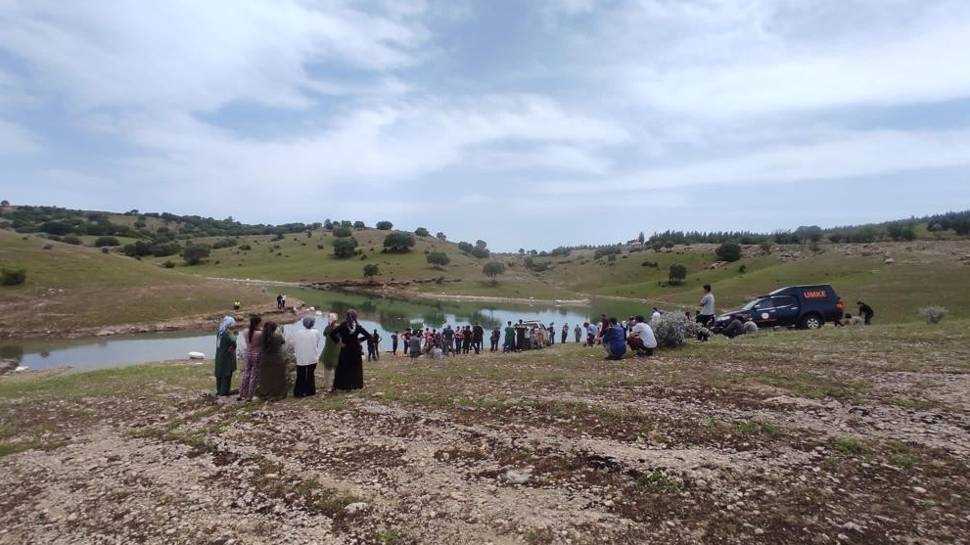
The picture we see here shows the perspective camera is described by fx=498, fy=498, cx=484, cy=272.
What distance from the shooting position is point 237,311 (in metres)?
60.8

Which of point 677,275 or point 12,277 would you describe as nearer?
point 12,277

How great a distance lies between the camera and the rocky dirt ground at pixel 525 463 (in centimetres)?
649

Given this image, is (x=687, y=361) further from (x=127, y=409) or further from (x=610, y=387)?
(x=127, y=409)

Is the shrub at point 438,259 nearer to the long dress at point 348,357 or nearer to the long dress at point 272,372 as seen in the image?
the long dress at point 348,357

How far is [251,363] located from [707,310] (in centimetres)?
2096

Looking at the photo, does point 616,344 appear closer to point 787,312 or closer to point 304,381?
point 304,381

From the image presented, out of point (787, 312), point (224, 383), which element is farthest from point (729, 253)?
point (224, 383)

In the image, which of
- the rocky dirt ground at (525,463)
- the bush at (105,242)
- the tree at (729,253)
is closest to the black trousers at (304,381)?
the rocky dirt ground at (525,463)

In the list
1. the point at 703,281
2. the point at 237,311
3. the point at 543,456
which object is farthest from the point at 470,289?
the point at 543,456

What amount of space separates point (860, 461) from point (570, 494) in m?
4.64

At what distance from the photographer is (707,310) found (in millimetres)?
25078

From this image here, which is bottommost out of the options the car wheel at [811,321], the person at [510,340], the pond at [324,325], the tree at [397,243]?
the pond at [324,325]

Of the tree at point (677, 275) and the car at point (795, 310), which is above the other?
the car at point (795, 310)

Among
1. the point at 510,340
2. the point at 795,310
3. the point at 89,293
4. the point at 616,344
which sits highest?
the point at 795,310
